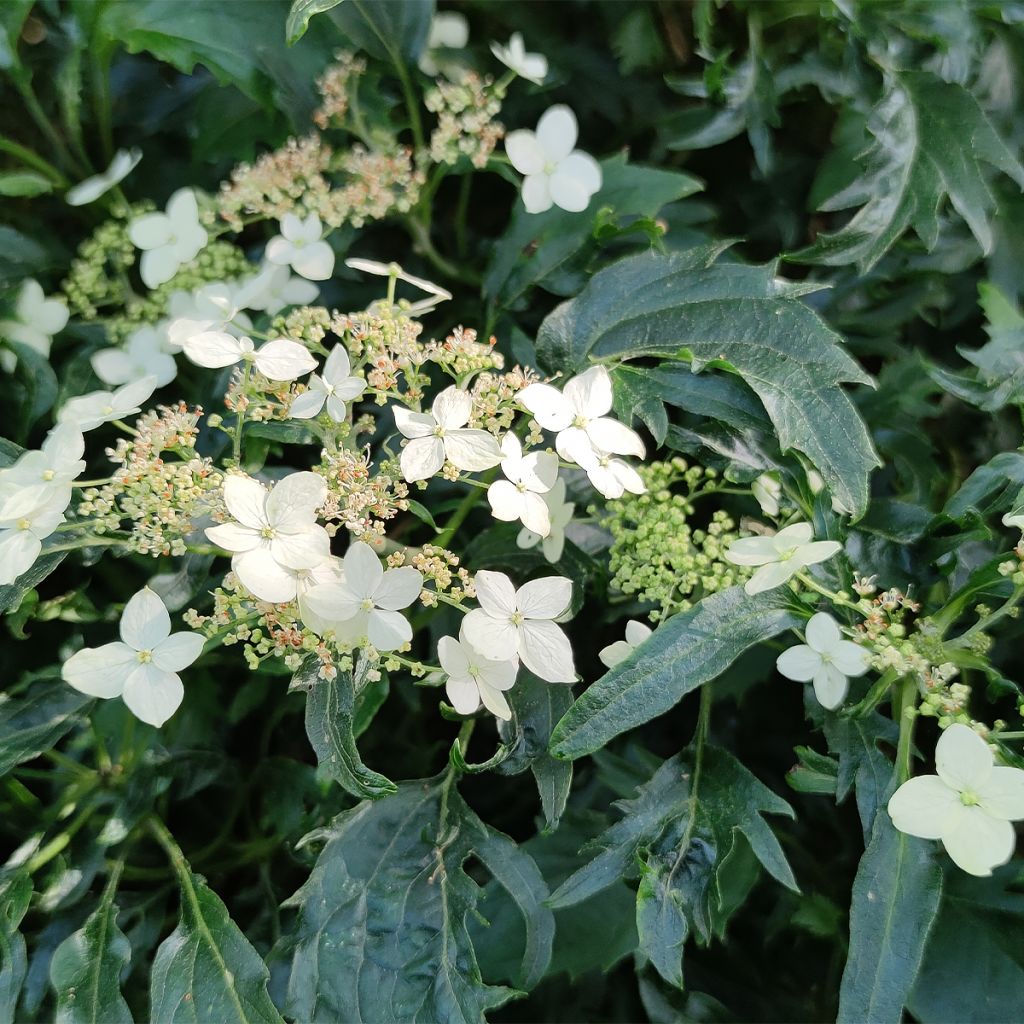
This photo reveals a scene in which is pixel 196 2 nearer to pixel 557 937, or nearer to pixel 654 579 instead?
pixel 654 579

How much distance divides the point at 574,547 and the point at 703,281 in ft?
0.87

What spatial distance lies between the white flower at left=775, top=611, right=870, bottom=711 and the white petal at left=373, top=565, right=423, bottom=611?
0.95 ft

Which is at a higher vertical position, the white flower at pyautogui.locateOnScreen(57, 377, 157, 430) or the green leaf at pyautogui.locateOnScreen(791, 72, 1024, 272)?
the green leaf at pyautogui.locateOnScreen(791, 72, 1024, 272)

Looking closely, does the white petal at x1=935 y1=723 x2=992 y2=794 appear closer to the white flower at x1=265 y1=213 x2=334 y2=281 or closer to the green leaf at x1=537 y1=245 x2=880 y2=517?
the green leaf at x1=537 y1=245 x2=880 y2=517

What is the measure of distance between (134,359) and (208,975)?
1.95ft

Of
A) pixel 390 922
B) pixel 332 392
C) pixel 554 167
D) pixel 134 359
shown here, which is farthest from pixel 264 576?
pixel 554 167

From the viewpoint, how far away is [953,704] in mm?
681

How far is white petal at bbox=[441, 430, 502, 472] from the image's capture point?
657mm

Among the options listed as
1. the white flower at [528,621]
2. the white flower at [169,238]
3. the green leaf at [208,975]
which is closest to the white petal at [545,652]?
the white flower at [528,621]

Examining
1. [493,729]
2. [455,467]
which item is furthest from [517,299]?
[493,729]

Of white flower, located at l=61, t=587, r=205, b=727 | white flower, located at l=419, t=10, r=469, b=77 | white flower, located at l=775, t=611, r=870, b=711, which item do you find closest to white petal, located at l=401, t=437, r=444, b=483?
white flower, located at l=61, t=587, r=205, b=727

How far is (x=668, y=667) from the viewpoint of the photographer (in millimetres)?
671

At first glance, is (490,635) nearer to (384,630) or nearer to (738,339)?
(384,630)

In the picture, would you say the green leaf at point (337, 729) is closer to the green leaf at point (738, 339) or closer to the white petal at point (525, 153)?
the green leaf at point (738, 339)
